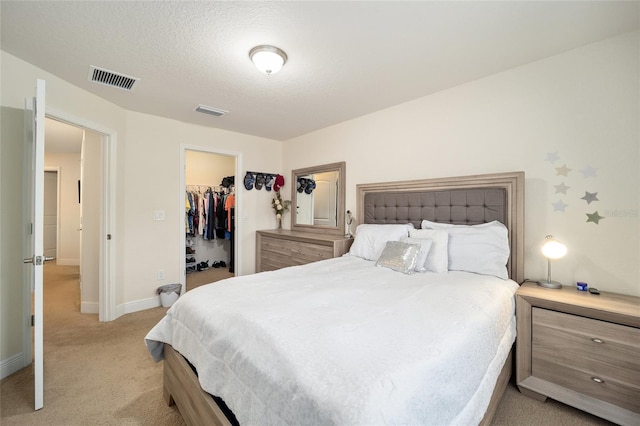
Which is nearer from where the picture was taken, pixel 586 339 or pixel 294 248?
pixel 586 339

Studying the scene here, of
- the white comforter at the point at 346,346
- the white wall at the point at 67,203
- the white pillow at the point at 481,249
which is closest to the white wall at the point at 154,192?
the white comforter at the point at 346,346

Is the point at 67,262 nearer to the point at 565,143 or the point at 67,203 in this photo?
the point at 67,203

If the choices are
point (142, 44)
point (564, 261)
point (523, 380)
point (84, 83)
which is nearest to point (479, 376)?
point (523, 380)

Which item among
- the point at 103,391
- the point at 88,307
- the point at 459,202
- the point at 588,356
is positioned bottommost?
the point at 103,391

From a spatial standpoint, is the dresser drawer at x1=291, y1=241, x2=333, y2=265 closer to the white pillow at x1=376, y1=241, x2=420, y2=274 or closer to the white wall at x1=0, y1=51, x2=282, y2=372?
the white pillow at x1=376, y1=241, x2=420, y2=274

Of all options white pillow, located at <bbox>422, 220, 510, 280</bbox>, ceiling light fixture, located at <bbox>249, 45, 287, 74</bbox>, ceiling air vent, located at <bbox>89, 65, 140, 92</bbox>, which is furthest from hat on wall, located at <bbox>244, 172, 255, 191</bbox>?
white pillow, located at <bbox>422, 220, 510, 280</bbox>

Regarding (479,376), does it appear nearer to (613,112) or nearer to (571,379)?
(571,379)

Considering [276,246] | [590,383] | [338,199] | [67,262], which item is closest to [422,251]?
[590,383]

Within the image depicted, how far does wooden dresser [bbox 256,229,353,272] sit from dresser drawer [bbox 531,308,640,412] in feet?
6.08

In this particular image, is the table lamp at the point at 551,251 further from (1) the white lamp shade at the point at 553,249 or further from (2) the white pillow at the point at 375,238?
(2) the white pillow at the point at 375,238

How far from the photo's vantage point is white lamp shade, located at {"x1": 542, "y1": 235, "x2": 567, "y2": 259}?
71.8 inches

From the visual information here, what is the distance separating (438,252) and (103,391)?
264 centimetres

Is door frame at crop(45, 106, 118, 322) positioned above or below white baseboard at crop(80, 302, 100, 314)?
above

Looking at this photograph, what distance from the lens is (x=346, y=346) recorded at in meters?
0.97
